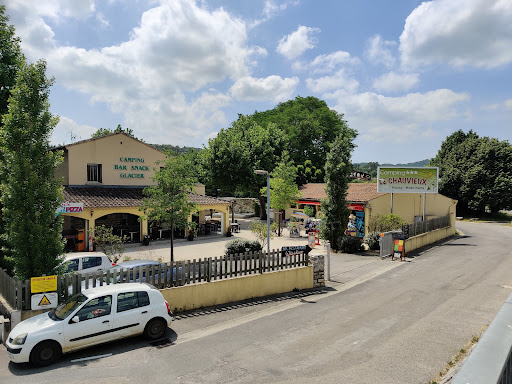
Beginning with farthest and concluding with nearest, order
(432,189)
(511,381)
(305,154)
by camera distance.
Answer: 1. (305,154)
2. (432,189)
3. (511,381)

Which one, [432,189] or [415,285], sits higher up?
[432,189]

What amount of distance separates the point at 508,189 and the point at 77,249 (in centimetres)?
5062

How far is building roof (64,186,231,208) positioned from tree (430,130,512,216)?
132 ft

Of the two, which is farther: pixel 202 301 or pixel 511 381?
pixel 202 301

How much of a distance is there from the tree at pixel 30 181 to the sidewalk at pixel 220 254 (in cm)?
623

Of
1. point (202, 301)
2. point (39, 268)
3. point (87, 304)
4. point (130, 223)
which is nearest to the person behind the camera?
point (87, 304)

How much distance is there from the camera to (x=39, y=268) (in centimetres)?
1076

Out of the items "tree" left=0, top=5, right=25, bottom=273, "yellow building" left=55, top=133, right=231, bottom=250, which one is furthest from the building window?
"tree" left=0, top=5, right=25, bottom=273

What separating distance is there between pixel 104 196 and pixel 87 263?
1174 centimetres

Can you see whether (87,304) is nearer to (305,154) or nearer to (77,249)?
(77,249)

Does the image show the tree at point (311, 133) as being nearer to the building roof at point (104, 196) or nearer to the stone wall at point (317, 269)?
the building roof at point (104, 196)

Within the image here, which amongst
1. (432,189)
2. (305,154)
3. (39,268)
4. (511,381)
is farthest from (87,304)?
(305,154)

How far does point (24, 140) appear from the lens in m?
10.8

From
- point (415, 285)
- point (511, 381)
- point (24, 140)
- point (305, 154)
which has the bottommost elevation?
point (415, 285)
